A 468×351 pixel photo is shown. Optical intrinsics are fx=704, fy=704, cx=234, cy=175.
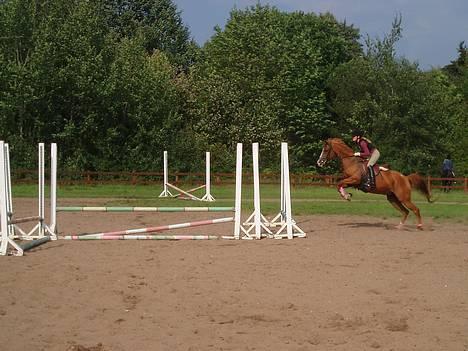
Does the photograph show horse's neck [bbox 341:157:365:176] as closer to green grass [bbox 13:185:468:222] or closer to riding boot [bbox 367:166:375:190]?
riding boot [bbox 367:166:375:190]

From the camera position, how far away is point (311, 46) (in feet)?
189

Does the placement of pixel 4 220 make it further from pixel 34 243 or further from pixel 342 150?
pixel 342 150

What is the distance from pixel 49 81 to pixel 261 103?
14378mm

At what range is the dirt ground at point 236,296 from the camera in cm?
680

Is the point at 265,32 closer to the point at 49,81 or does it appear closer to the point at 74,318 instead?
the point at 49,81

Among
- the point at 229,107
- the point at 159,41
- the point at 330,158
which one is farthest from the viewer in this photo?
the point at 159,41

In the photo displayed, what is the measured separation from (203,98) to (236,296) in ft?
130

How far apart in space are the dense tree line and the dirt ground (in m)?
28.7

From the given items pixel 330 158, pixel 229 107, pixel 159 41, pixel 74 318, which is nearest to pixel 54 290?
pixel 74 318

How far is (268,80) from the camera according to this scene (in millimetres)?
50750

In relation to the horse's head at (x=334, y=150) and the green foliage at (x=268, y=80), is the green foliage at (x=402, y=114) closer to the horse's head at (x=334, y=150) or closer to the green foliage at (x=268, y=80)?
the green foliage at (x=268, y=80)

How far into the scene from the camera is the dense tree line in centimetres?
4084

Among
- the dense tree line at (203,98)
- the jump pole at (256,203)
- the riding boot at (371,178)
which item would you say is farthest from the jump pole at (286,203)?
the dense tree line at (203,98)

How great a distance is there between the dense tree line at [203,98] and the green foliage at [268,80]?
0.32ft
